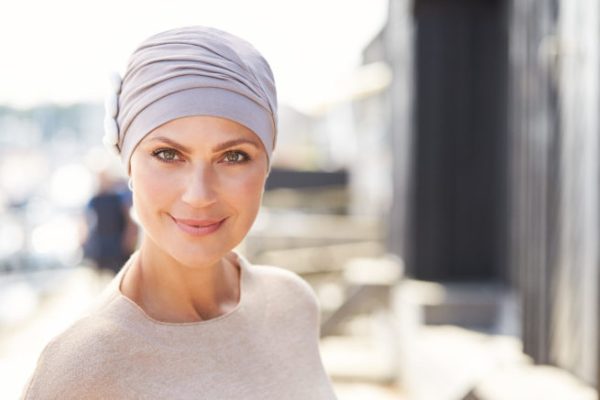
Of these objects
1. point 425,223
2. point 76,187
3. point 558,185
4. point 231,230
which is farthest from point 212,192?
point 76,187

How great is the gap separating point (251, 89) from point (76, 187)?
20.2 metres

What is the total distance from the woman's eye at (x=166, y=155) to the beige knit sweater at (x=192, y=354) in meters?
0.22

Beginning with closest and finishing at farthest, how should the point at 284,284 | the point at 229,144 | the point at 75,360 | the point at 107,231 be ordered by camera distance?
the point at 75,360 → the point at 229,144 → the point at 284,284 → the point at 107,231

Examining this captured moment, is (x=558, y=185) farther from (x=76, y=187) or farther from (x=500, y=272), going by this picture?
(x=76, y=187)

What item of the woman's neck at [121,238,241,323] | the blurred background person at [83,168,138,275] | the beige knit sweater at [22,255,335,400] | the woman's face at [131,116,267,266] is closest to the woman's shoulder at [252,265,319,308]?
the beige knit sweater at [22,255,335,400]

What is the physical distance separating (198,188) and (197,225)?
63 mm

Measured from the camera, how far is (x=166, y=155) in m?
1.16

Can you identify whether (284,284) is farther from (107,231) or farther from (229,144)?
(107,231)

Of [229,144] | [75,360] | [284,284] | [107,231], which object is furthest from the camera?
[107,231]

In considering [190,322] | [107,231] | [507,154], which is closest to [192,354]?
[190,322]

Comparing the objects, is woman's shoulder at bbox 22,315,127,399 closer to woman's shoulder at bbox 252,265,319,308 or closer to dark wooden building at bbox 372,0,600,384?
woman's shoulder at bbox 252,265,319,308

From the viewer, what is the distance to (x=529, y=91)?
12.4 feet

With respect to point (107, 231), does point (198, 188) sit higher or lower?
higher

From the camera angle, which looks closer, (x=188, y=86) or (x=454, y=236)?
(x=188, y=86)
